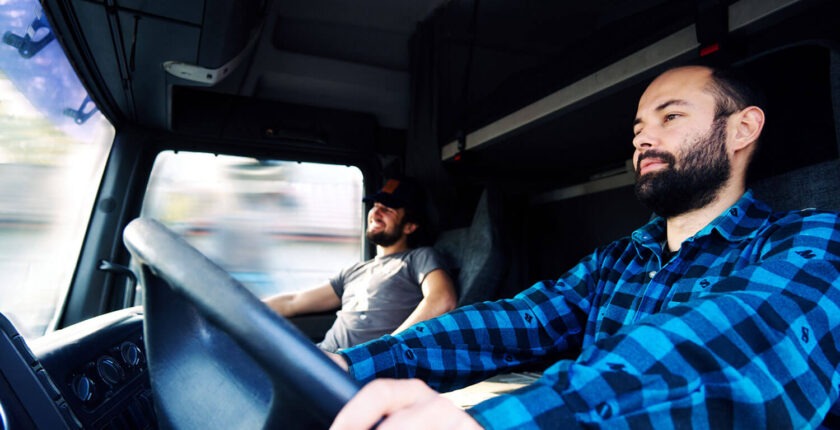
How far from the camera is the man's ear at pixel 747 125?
1.02 m

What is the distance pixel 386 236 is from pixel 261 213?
563 mm

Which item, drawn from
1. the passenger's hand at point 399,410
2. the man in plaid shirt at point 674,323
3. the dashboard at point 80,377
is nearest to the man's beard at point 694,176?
the man in plaid shirt at point 674,323

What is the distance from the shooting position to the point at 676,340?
522 mm

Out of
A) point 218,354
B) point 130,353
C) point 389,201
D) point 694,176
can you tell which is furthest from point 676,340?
point 389,201

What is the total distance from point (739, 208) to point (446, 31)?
1.65 m

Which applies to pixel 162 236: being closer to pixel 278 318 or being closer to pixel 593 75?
pixel 278 318

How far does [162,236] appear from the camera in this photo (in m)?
0.46

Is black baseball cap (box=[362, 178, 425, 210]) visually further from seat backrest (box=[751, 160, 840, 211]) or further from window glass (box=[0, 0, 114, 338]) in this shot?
seat backrest (box=[751, 160, 840, 211])

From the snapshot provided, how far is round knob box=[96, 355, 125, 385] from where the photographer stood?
31.0 inches

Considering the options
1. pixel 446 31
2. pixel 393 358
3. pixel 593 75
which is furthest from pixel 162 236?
pixel 446 31

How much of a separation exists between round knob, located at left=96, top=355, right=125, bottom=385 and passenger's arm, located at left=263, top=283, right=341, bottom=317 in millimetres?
1568

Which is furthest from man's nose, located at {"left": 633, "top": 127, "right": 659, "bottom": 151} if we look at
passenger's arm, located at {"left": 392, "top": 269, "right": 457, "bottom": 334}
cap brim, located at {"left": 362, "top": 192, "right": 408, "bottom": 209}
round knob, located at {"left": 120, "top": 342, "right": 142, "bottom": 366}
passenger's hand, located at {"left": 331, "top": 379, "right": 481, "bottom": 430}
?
cap brim, located at {"left": 362, "top": 192, "right": 408, "bottom": 209}

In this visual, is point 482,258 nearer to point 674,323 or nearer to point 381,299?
point 381,299

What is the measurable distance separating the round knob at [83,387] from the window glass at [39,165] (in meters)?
0.52
